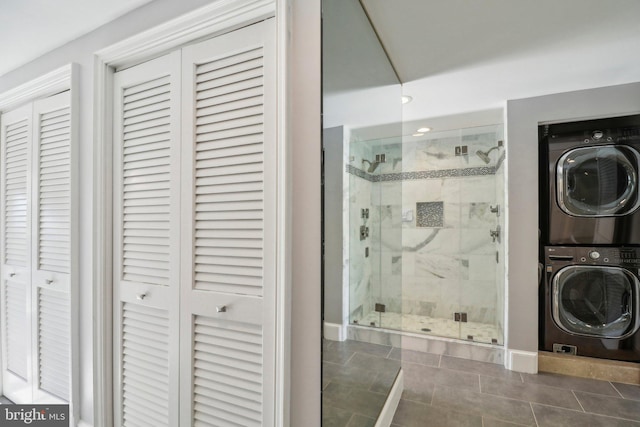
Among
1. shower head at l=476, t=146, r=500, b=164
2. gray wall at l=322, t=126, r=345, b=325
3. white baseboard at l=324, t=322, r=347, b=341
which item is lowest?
white baseboard at l=324, t=322, r=347, b=341

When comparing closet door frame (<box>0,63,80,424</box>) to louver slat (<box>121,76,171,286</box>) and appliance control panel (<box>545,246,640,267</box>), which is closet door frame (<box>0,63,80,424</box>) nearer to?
louver slat (<box>121,76,171,286</box>)

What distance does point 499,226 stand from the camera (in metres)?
3.02

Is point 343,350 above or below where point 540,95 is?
below

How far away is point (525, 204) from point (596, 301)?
1012 millimetres

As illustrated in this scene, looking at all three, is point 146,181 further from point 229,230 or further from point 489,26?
point 489,26

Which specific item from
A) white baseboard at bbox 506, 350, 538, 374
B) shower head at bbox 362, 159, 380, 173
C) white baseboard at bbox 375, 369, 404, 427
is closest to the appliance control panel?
white baseboard at bbox 506, 350, 538, 374

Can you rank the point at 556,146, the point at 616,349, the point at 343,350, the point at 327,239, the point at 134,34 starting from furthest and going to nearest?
the point at 556,146 → the point at 616,349 → the point at 134,34 → the point at 343,350 → the point at 327,239

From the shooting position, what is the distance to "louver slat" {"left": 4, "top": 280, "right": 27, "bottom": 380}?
2.06m

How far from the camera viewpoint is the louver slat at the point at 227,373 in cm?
120

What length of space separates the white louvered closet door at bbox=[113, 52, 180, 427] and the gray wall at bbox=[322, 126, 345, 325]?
2.41 ft

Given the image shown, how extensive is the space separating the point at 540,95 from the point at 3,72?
13.7 ft

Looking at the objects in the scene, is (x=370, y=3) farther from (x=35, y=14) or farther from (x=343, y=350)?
(x=35, y=14)

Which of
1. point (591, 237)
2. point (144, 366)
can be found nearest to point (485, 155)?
point (591, 237)

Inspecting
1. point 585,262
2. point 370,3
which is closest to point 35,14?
point 370,3
